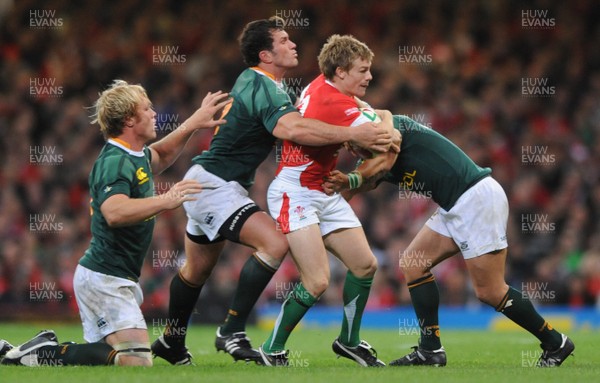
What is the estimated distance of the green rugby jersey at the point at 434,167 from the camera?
320 inches

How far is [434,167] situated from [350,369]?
1746mm

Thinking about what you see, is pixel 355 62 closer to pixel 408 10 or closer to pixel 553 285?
pixel 553 285

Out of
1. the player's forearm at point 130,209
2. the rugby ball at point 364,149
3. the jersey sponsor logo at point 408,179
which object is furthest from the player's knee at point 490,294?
the player's forearm at point 130,209

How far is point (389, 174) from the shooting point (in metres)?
8.28

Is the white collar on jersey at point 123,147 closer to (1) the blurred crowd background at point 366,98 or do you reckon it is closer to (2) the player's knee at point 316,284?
(2) the player's knee at point 316,284

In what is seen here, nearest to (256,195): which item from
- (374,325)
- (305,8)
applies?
(374,325)

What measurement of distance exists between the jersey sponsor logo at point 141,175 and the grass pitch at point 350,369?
53.3 inches

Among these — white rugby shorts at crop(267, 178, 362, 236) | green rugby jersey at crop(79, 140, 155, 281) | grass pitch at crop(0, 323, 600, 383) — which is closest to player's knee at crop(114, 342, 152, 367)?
grass pitch at crop(0, 323, 600, 383)

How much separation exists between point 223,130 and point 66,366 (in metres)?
2.25

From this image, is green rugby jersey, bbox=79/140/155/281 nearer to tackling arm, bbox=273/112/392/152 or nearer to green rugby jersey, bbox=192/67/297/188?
green rugby jersey, bbox=192/67/297/188

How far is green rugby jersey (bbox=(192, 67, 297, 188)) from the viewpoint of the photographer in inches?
320

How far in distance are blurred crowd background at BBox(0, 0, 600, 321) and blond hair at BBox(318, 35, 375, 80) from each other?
8079mm

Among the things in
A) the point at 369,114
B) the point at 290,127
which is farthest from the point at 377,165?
the point at 290,127

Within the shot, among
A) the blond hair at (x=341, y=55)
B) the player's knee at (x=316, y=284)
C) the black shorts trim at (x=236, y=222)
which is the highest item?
the blond hair at (x=341, y=55)
